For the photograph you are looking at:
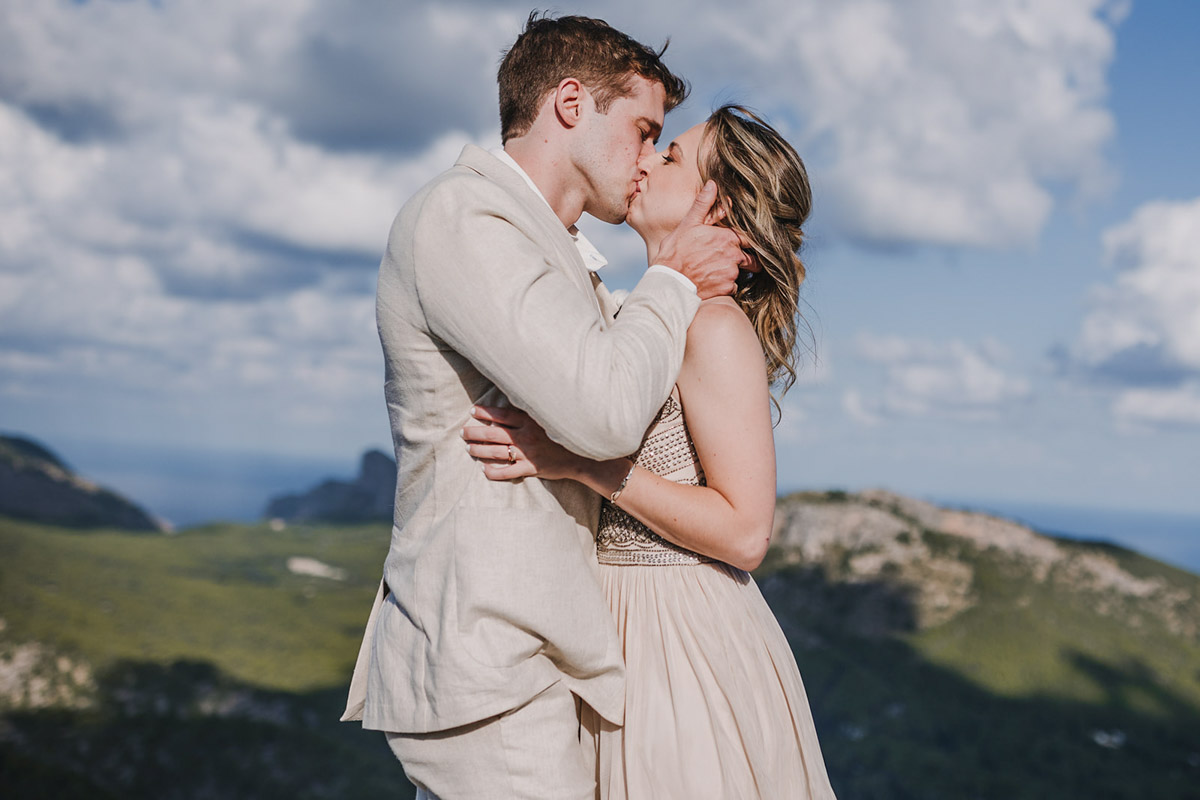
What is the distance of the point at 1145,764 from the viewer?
75.2 feet

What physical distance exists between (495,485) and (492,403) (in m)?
0.25

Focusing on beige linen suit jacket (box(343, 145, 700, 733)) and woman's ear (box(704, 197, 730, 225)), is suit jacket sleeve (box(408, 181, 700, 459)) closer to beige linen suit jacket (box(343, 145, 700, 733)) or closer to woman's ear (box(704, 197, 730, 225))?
beige linen suit jacket (box(343, 145, 700, 733))

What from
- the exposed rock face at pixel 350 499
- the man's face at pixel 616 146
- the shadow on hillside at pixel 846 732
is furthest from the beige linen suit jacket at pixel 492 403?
the exposed rock face at pixel 350 499

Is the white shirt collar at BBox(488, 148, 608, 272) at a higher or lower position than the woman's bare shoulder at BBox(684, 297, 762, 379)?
higher

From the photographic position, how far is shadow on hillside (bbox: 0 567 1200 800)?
67.8 feet

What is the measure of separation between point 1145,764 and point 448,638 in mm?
26575

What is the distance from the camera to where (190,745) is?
2122 centimetres

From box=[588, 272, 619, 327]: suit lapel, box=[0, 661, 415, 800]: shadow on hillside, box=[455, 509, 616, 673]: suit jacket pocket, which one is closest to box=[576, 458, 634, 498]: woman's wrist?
box=[455, 509, 616, 673]: suit jacket pocket

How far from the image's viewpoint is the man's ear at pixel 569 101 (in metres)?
3.17

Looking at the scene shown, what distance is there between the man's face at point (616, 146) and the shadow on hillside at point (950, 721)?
66.2 feet

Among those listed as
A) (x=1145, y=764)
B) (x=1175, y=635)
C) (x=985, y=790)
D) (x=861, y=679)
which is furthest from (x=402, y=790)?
(x=1175, y=635)

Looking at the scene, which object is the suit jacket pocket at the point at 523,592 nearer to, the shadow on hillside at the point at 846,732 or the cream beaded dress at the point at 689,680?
the cream beaded dress at the point at 689,680

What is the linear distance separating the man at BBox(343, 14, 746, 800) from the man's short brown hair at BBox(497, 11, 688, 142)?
545 millimetres

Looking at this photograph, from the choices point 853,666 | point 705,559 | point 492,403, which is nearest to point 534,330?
point 492,403
